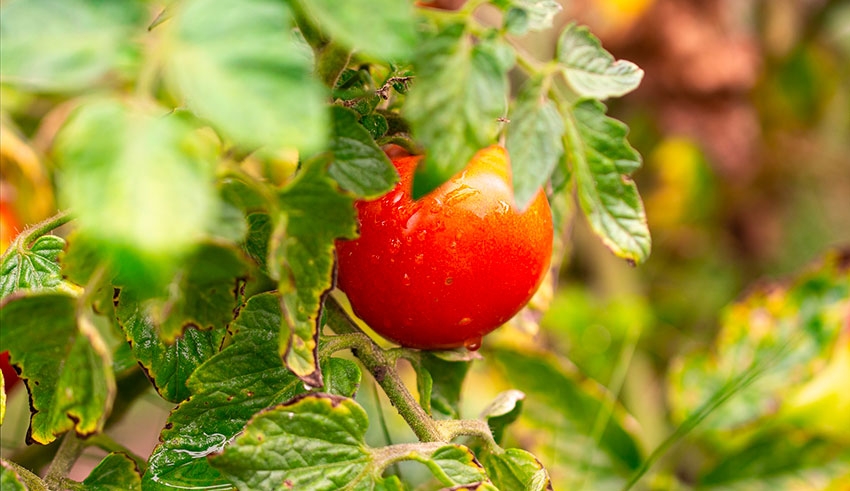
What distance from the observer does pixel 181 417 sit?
13.4 inches

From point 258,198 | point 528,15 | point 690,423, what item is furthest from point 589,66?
point 690,423

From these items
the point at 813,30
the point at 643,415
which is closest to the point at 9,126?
the point at 643,415

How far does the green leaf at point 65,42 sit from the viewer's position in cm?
Answer: 21

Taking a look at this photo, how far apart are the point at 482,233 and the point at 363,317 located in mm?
76

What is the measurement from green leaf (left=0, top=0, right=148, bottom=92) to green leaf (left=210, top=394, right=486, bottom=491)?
0.46 ft

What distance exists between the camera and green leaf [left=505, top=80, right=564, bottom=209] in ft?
0.85

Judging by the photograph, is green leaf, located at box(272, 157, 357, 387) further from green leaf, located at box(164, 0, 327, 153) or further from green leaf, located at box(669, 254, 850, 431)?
green leaf, located at box(669, 254, 850, 431)

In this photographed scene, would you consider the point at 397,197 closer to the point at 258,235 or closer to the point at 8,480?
the point at 258,235

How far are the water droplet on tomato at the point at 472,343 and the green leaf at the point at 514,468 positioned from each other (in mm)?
60

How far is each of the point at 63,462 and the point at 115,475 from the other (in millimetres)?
33

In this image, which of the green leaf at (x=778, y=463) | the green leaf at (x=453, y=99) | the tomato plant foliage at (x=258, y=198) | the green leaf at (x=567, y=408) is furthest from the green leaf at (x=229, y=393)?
the green leaf at (x=778, y=463)

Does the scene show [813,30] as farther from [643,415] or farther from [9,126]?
[9,126]

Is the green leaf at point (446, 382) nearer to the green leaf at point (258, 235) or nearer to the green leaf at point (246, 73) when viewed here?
the green leaf at point (258, 235)

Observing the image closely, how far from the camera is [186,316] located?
271mm
